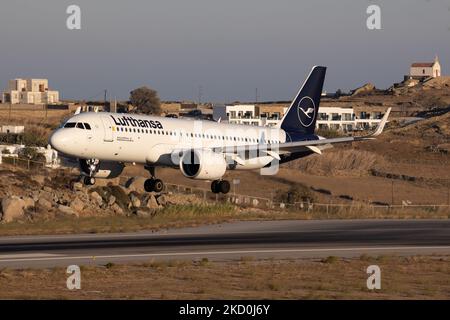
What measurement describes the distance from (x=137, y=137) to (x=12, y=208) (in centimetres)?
1293

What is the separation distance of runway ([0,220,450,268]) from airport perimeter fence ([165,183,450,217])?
1564 centimetres

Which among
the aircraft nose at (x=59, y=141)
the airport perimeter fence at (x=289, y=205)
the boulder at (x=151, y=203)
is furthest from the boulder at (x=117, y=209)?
the aircraft nose at (x=59, y=141)

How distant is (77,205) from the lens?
3187 inches

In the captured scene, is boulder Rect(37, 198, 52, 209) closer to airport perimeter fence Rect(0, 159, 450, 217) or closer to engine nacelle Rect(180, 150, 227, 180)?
engine nacelle Rect(180, 150, 227, 180)

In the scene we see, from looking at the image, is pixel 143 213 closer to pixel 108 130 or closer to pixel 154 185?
pixel 154 185

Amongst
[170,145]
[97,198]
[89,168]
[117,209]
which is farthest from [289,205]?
[89,168]

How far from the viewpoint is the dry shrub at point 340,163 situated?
417 ft

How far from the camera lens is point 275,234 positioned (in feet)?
213

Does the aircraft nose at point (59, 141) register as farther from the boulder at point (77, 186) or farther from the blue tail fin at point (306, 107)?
the boulder at point (77, 186)

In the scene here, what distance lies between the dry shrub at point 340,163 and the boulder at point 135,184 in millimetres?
32981

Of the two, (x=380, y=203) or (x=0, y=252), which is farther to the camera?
(x=380, y=203)

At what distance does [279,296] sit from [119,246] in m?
19.4
